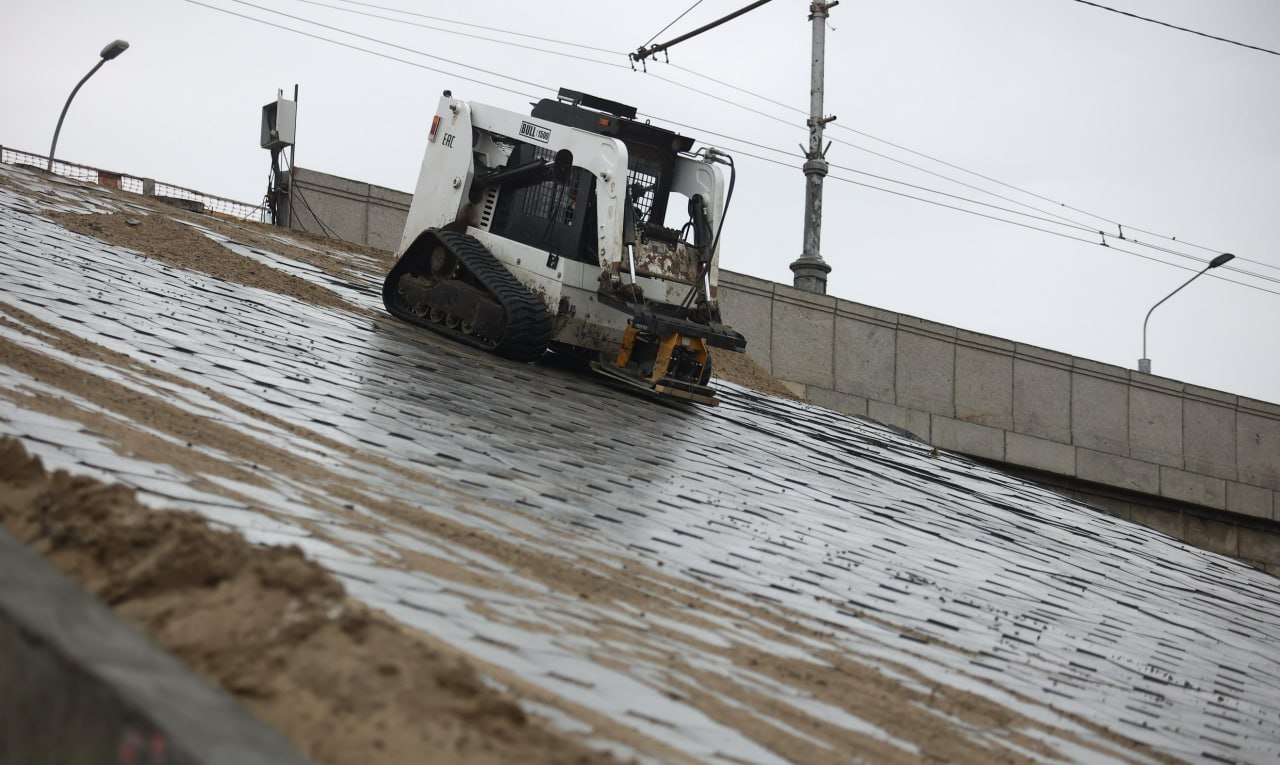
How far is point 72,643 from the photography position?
109 inches

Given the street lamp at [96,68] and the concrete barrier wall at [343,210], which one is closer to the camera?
the concrete barrier wall at [343,210]

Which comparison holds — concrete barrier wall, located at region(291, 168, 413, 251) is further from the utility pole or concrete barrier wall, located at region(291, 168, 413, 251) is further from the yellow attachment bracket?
the yellow attachment bracket

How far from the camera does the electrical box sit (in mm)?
25234

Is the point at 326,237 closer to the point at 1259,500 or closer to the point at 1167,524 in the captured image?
the point at 1167,524

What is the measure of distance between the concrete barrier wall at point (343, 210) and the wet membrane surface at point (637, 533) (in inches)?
365

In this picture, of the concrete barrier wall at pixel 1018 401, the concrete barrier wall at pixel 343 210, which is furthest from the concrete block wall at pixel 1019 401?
the concrete barrier wall at pixel 343 210

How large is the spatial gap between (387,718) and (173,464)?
3.11 meters

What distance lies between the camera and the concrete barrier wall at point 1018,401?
23922 mm

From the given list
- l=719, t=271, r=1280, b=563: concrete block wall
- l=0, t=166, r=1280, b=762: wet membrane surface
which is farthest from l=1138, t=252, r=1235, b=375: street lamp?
l=0, t=166, r=1280, b=762: wet membrane surface

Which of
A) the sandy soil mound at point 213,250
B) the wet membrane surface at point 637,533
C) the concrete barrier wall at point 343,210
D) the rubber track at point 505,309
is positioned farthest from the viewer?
the concrete barrier wall at point 343,210

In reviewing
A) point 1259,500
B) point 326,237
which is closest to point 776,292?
point 326,237

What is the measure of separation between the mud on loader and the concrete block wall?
8.43 meters

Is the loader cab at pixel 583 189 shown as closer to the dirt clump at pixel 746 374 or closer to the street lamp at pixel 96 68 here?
the dirt clump at pixel 746 374

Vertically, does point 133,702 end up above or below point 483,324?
below
